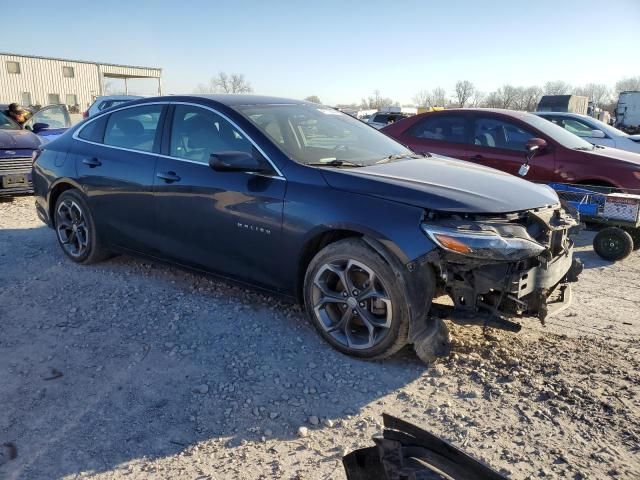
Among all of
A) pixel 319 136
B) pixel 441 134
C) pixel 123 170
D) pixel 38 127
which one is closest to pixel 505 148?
pixel 441 134

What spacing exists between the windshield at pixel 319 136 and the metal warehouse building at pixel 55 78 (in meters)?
45.4

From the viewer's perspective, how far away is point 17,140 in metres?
8.84

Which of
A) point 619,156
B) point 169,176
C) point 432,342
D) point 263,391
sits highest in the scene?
point 619,156

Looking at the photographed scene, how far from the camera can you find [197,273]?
14.1ft

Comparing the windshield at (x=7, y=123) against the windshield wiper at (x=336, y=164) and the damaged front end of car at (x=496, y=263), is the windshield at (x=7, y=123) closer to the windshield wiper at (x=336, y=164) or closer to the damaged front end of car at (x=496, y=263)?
the windshield wiper at (x=336, y=164)

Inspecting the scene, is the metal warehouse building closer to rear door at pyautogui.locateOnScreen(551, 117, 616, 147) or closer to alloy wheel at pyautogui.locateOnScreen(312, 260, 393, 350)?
rear door at pyautogui.locateOnScreen(551, 117, 616, 147)

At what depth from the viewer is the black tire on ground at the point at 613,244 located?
575 centimetres

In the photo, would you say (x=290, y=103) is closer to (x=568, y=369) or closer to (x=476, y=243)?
(x=476, y=243)

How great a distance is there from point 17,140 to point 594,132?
1075cm

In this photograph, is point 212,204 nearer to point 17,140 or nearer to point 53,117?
point 17,140

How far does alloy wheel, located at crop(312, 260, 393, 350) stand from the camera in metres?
3.29

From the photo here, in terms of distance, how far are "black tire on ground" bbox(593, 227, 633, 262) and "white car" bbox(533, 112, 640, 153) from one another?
5342mm

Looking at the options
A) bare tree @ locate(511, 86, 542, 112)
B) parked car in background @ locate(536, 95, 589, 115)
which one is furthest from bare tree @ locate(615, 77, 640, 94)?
parked car in background @ locate(536, 95, 589, 115)

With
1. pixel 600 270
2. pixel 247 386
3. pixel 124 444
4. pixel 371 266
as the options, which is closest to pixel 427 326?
pixel 371 266
